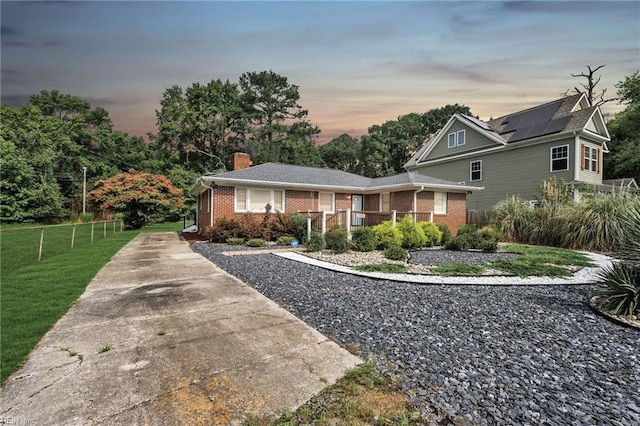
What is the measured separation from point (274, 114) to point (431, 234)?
3173 centimetres

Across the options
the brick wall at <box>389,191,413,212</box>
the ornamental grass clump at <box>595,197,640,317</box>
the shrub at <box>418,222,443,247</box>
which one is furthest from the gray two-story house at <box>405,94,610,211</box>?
the ornamental grass clump at <box>595,197,640,317</box>

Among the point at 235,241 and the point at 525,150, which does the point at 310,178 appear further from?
the point at 525,150

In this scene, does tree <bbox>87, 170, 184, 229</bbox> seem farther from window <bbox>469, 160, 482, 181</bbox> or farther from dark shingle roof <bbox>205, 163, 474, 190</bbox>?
window <bbox>469, 160, 482, 181</bbox>

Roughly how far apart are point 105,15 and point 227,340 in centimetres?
883

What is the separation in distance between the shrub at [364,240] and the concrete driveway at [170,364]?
Answer: 19.0 feet

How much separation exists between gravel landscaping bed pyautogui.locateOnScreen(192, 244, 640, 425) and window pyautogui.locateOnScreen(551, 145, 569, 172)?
14062 mm

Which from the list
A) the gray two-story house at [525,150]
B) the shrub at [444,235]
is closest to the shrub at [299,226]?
the shrub at [444,235]

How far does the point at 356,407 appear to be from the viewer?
2.11 metres

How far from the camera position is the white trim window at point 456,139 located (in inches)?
851

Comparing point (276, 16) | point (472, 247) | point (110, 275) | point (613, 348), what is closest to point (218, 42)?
point (276, 16)

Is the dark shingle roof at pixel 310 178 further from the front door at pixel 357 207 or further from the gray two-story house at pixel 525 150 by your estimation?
the gray two-story house at pixel 525 150

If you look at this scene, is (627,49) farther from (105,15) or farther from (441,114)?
(441,114)

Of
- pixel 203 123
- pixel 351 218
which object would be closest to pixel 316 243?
pixel 351 218

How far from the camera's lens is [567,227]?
11.6 metres
